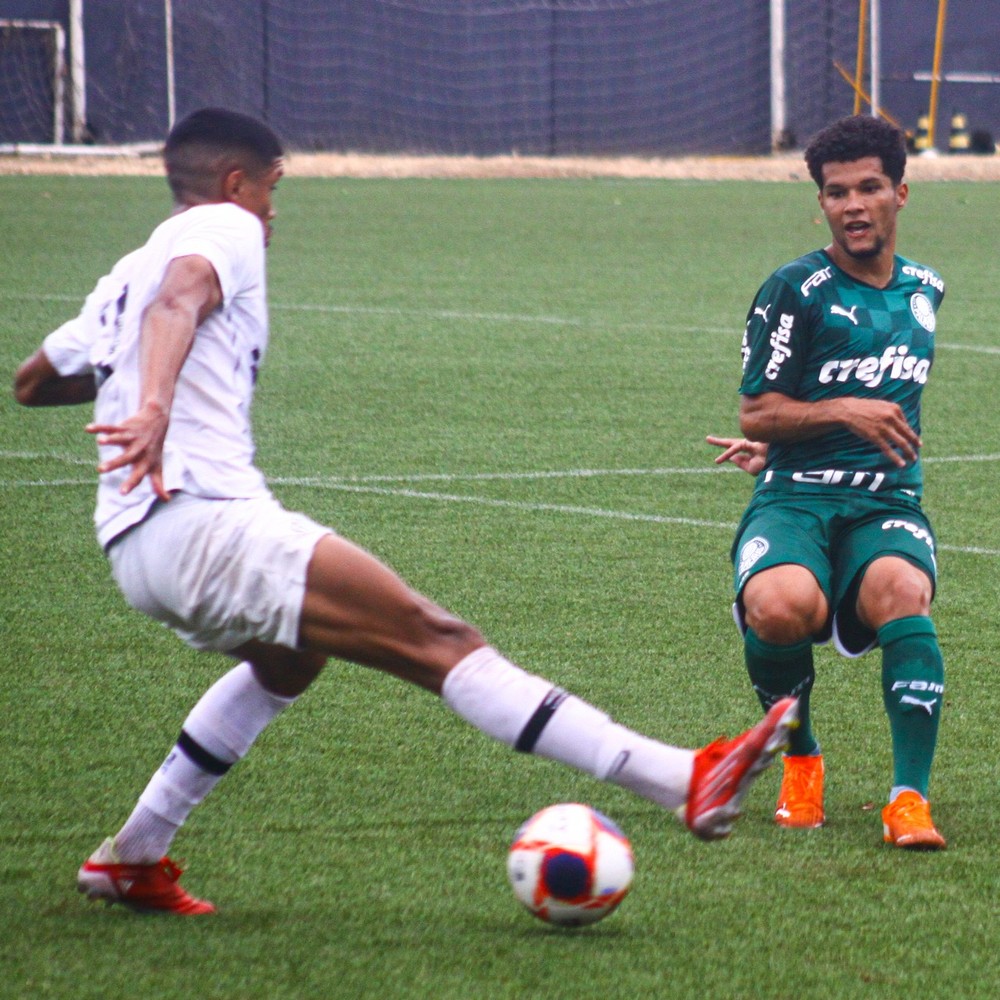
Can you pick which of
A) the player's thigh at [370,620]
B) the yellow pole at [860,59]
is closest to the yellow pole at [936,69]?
the yellow pole at [860,59]

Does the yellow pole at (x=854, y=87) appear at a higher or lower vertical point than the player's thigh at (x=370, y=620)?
higher

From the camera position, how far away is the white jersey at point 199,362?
10.4ft

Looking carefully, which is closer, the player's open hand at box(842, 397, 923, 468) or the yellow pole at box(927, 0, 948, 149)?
the player's open hand at box(842, 397, 923, 468)

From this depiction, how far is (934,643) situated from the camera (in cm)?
397

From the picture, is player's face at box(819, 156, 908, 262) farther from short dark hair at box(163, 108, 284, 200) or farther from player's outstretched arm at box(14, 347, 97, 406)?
player's outstretched arm at box(14, 347, 97, 406)

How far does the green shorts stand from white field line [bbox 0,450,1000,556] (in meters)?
2.62

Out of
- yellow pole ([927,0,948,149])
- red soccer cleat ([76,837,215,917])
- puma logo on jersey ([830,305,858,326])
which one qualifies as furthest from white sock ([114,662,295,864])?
yellow pole ([927,0,948,149])

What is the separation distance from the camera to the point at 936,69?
2897 cm

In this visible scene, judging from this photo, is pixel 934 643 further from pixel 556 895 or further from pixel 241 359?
pixel 241 359

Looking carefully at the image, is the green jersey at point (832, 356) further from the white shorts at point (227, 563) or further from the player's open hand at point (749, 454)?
the white shorts at point (227, 563)

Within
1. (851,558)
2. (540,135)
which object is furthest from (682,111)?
(851,558)

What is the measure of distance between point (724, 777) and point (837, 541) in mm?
1163

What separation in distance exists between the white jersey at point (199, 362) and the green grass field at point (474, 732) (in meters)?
0.82

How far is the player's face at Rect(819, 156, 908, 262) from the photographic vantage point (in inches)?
165
